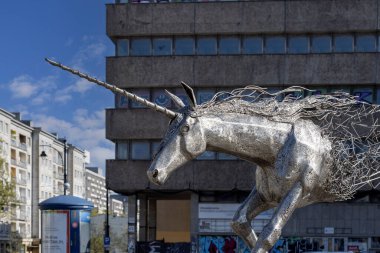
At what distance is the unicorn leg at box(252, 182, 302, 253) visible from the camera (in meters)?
6.68

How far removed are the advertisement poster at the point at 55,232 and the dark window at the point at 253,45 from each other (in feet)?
82.6

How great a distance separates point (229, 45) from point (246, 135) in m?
38.9

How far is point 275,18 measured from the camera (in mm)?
44594

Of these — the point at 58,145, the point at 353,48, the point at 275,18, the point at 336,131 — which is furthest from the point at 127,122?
the point at 58,145

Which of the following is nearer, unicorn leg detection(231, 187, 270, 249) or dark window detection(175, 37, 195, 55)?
unicorn leg detection(231, 187, 270, 249)

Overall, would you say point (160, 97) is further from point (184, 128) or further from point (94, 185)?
point (94, 185)

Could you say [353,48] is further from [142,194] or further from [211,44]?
[142,194]

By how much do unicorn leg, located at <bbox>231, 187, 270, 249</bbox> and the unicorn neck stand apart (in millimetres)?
603

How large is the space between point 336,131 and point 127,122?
3846 cm

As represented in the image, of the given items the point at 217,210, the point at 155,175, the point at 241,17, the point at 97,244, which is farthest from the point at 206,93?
the point at 155,175

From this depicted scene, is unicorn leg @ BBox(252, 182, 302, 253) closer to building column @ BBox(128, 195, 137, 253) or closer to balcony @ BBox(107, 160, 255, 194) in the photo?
balcony @ BBox(107, 160, 255, 194)

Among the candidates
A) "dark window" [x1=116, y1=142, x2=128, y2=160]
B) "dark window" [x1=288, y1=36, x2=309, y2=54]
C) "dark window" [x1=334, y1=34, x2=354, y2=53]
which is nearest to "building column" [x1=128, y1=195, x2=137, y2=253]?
"dark window" [x1=116, y1=142, x2=128, y2=160]

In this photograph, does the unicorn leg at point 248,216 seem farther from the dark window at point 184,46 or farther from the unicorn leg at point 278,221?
the dark window at point 184,46

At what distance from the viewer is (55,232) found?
72.7ft
